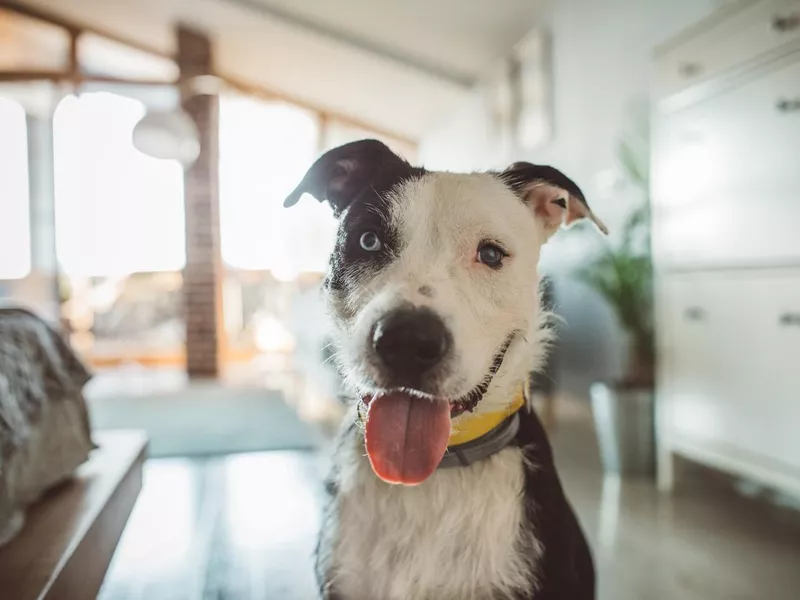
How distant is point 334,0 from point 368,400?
3310 mm

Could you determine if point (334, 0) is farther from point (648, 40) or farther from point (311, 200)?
point (311, 200)

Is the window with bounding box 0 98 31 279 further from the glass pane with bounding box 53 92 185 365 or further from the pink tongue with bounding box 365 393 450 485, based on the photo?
the pink tongue with bounding box 365 393 450 485

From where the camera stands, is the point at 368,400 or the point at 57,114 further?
the point at 57,114

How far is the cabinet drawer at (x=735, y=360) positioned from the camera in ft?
5.26

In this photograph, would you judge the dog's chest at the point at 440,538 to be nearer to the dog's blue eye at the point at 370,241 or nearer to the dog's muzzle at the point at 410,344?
the dog's muzzle at the point at 410,344

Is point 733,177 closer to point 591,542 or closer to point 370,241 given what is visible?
point 591,542

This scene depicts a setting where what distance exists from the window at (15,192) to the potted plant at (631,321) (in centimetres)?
462

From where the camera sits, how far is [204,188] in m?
5.51

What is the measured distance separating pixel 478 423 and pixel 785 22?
1.34 metres

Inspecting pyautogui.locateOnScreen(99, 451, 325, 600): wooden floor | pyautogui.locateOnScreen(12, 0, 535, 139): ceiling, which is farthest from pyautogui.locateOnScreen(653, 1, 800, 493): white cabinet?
pyautogui.locateOnScreen(99, 451, 325, 600): wooden floor

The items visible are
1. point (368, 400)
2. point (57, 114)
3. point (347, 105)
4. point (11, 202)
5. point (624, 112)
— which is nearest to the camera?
point (368, 400)

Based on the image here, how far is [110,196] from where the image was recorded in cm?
474

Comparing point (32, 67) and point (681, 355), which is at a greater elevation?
point (32, 67)

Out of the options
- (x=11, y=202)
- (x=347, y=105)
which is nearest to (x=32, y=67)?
(x=11, y=202)
